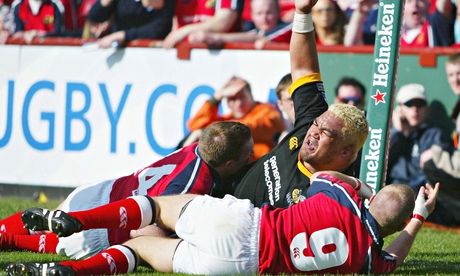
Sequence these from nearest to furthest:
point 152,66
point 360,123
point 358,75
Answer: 1. point 360,123
2. point 358,75
3. point 152,66

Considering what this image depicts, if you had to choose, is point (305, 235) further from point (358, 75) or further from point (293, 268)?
point (358, 75)

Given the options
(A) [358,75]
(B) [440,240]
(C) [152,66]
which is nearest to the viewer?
A: (B) [440,240]

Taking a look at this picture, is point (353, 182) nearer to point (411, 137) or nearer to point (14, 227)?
point (14, 227)

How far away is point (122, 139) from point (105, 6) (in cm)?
205

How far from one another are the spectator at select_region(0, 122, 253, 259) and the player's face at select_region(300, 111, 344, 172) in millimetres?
567

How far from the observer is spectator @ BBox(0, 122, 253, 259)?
6.31 meters

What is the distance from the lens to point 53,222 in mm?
5250

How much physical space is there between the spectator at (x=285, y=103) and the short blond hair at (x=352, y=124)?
3737 millimetres

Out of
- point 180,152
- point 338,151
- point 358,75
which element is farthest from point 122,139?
point 338,151

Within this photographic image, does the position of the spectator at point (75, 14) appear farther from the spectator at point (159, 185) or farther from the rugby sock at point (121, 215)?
the rugby sock at point (121, 215)

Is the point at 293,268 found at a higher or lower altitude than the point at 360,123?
lower

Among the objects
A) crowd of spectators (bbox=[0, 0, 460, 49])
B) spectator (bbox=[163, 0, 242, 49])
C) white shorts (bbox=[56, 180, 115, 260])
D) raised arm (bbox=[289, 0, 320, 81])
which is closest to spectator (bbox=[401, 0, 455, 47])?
crowd of spectators (bbox=[0, 0, 460, 49])

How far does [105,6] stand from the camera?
1195 cm

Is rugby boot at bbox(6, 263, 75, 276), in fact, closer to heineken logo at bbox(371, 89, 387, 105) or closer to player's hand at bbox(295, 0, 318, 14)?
player's hand at bbox(295, 0, 318, 14)
